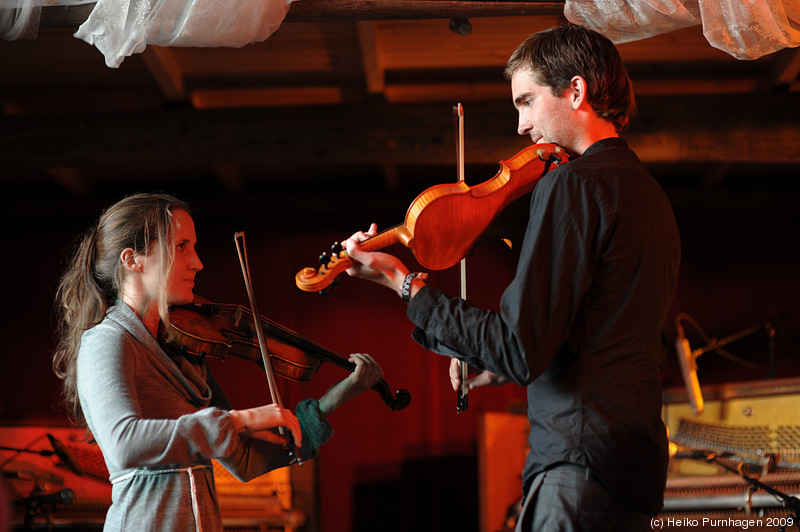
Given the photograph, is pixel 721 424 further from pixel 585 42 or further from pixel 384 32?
pixel 585 42

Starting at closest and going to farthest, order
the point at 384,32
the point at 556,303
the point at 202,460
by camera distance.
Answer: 1. the point at 556,303
2. the point at 202,460
3. the point at 384,32

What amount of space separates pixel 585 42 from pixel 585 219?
0.45m

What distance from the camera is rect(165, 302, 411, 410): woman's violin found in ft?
6.99

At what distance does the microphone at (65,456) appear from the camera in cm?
379

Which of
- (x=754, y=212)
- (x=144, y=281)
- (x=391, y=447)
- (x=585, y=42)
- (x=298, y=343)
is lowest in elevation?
(x=391, y=447)

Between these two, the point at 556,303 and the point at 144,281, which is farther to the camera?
the point at 144,281

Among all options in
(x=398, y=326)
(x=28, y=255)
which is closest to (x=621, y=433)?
(x=398, y=326)

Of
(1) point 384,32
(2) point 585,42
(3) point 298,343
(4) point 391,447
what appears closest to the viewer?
(2) point 585,42

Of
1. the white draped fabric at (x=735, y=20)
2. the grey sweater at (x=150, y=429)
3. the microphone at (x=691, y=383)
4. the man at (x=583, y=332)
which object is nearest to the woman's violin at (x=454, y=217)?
the man at (x=583, y=332)

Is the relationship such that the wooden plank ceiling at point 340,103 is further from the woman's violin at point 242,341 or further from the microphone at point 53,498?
the woman's violin at point 242,341

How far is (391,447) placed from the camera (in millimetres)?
5324

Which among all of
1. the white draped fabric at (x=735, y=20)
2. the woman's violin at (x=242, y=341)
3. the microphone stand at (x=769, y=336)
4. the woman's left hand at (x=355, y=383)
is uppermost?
the white draped fabric at (x=735, y=20)

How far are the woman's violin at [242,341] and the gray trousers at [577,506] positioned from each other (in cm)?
62

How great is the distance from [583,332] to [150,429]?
92 cm
